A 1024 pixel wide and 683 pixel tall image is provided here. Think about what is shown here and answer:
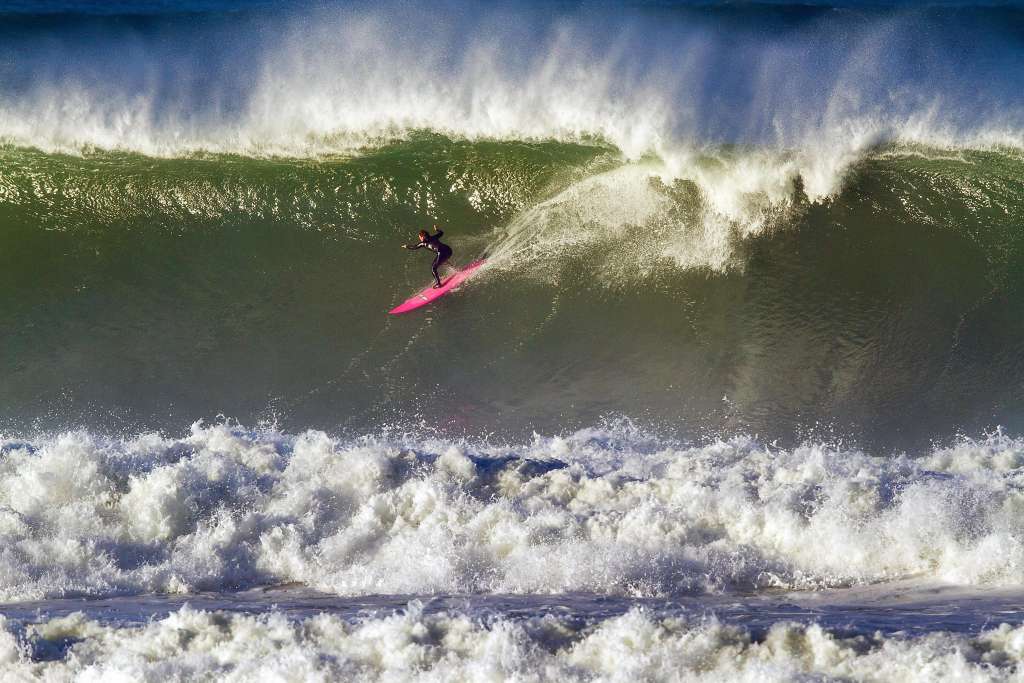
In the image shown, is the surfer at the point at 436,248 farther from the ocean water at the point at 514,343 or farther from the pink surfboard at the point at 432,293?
the ocean water at the point at 514,343

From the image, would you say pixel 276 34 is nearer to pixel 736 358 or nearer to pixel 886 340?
pixel 736 358

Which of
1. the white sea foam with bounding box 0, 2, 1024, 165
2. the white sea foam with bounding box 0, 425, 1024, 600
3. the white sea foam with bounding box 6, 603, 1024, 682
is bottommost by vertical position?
the white sea foam with bounding box 6, 603, 1024, 682

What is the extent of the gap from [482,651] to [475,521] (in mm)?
1553

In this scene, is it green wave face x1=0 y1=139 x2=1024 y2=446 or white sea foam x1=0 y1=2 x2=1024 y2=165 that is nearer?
green wave face x1=0 y1=139 x2=1024 y2=446

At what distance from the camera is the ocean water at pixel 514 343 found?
22.2 ft

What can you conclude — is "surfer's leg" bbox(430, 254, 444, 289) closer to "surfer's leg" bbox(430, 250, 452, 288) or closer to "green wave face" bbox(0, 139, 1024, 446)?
"surfer's leg" bbox(430, 250, 452, 288)

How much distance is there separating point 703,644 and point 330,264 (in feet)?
22.0

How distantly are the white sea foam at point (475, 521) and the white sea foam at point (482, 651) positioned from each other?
2.49 feet

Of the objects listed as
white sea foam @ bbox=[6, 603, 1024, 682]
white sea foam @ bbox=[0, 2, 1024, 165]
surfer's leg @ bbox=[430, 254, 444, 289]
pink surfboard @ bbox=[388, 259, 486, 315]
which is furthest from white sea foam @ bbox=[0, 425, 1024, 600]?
white sea foam @ bbox=[0, 2, 1024, 165]

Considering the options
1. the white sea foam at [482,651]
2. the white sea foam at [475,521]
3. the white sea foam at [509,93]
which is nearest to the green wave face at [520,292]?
the white sea foam at [509,93]

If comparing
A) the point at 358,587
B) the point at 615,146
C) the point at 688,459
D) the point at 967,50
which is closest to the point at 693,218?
the point at 615,146

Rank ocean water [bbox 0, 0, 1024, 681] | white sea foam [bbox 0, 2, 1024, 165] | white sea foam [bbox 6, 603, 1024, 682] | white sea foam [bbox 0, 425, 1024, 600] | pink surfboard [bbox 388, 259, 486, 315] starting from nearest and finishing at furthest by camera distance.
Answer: white sea foam [bbox 6, 603, 1024, 682], ocean water [bbox 0, 0, 1024, 681], white sea foam [bbox 0, 425, 1024, 600], pink surfboard [bbox 388, 259, 486, 315], white sea foam [bbox 0, 2, 1024, 165]

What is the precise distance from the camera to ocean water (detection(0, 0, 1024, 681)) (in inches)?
266

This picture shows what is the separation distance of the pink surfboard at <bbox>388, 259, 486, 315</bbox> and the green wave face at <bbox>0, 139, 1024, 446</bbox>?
0.36ft
